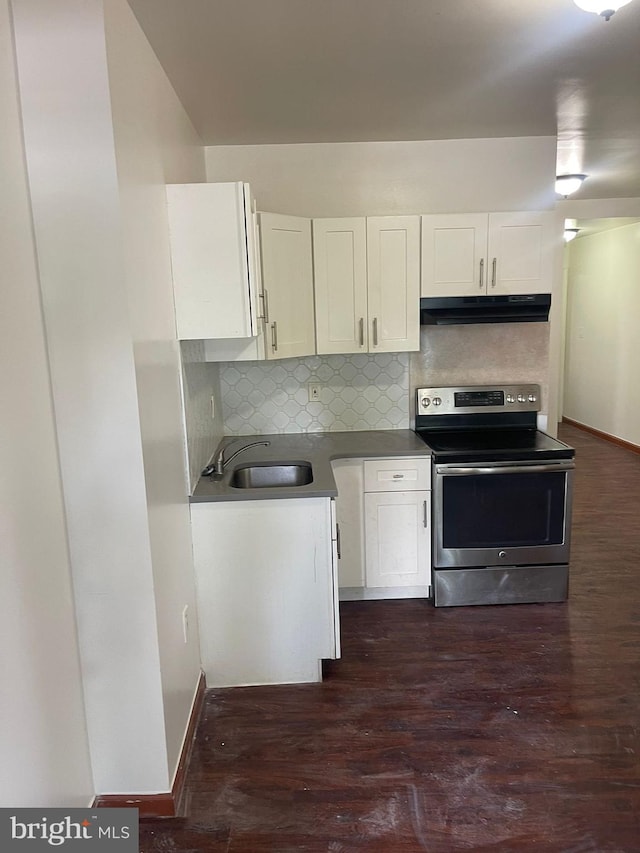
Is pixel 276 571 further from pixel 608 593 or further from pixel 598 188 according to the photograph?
pixel 598 188

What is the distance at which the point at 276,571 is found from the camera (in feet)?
8.21

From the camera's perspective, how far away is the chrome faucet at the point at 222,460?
9.00 feet

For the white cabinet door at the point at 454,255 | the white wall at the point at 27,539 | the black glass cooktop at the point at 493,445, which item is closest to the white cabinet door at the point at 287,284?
the white cabinet door at the point at 454,255

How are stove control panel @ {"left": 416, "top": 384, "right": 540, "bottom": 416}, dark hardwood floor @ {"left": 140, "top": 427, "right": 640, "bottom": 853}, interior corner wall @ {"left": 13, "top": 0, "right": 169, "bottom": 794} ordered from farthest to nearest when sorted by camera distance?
stove control panel @ {"left": 416, "top": 384, "right": 540, "bottom": 416}
dark hardwood floor @ {"left": 140, "top": 427, "right": 640, "bottom": 853}
interior corner wall @ {"left": 13, "top": 0, "right": 169, "bottom": 794}

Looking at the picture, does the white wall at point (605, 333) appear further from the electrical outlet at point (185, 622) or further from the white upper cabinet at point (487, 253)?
the electrical outlet at point (185, 622)

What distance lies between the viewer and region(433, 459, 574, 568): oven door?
10.0 feet

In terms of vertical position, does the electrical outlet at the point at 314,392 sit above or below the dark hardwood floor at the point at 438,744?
above

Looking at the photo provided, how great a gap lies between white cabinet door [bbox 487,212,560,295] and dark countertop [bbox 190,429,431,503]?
0.98 m

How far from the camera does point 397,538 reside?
3191mm

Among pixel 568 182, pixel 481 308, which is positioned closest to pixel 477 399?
pixel 481 308

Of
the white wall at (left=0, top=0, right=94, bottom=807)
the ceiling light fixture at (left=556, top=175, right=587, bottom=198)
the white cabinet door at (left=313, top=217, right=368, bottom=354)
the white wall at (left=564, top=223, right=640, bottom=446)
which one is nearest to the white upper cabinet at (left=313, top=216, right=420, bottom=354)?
the white cabinet door at (left=313, top=217, right=368, bottom=354)

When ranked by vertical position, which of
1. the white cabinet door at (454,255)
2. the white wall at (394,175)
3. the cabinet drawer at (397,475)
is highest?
the white wall at (394,175)

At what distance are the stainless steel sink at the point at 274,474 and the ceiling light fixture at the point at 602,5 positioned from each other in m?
2.08

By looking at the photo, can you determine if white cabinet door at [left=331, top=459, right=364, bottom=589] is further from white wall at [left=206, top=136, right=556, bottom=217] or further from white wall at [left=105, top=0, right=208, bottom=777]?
white wall at [left=206, top=136, right=556, bottom=217]
